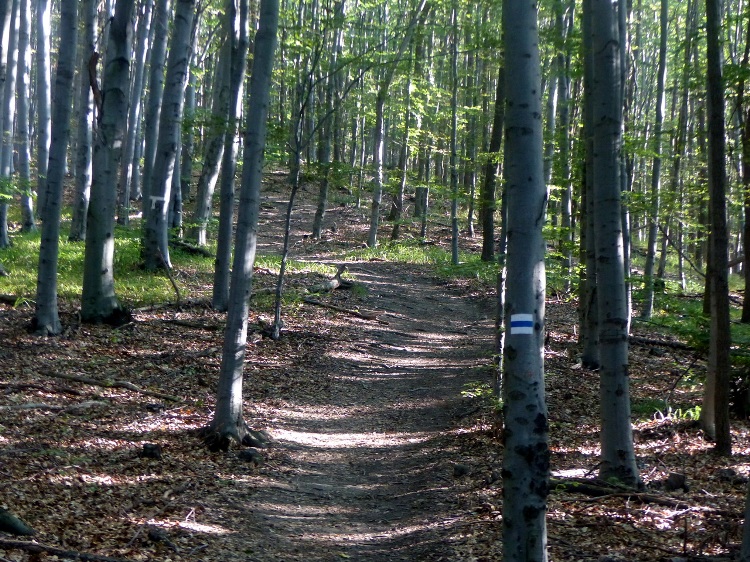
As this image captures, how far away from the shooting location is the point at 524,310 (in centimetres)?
396

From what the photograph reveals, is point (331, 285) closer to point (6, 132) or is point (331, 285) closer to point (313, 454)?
point (313, 454)

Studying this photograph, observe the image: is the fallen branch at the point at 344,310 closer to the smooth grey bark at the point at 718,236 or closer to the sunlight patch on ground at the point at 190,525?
the smooth grey bark at the point at 718,236

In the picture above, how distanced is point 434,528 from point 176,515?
2.26 m

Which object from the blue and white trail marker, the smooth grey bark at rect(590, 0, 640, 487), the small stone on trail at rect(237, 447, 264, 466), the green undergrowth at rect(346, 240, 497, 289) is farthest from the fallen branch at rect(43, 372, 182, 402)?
the green undergrowth at rect(346, 240, 497, 289)

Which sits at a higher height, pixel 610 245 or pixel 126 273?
pixel 610 245

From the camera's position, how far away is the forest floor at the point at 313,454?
5500 mm

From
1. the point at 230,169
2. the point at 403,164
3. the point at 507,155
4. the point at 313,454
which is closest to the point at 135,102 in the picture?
the point at 403,164

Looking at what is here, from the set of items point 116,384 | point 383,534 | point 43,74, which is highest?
point 43,74

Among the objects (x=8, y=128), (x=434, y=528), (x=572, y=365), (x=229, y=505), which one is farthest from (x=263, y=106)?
(x=8, y=128)

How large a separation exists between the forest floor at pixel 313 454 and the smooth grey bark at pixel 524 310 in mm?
1494

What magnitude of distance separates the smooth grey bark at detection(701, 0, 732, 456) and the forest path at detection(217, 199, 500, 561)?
289 centimetres

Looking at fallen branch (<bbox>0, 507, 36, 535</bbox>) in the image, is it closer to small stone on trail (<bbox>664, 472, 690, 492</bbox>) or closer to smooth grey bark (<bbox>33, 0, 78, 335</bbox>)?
small stone on trail (<bbox>664, 472, 690, 492</bbox>)

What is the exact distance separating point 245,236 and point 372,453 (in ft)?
10.4

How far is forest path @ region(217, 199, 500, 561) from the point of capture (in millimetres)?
6070
